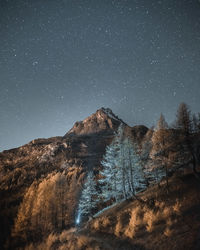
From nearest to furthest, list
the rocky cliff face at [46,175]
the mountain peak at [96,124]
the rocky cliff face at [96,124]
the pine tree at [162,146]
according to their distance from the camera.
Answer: the pine tree at [162,146], the rocky cliff face at [46,175], the rocky cliff face at [96,124], the mountain peak at [96,124]

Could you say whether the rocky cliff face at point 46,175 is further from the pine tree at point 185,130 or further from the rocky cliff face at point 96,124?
the pine tree at point 185,130

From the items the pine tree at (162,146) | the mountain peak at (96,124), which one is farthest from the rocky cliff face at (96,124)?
the pine tree at (162,146)

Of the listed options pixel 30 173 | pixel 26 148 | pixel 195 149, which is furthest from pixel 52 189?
pixel 26 148

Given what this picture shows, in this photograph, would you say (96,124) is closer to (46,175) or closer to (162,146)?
(46,175)

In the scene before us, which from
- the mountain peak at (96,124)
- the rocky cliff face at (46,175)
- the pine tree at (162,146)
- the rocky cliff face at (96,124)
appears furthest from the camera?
the mountain peak at (96,124)

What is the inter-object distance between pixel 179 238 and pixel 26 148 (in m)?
138

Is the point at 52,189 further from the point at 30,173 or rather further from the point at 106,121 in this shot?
the point at 106,121

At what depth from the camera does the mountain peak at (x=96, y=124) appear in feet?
502

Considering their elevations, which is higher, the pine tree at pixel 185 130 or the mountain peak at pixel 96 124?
the mountain peak at pixel 96 124

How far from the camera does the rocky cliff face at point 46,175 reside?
89.0ft

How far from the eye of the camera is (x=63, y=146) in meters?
109

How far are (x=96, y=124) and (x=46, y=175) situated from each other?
96302mm

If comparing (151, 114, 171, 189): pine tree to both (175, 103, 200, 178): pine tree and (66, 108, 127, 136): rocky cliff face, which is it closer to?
(175, 103, 200, 178): pine tree

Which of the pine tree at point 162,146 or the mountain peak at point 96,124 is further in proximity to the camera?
the mountain peak at point 96,124
